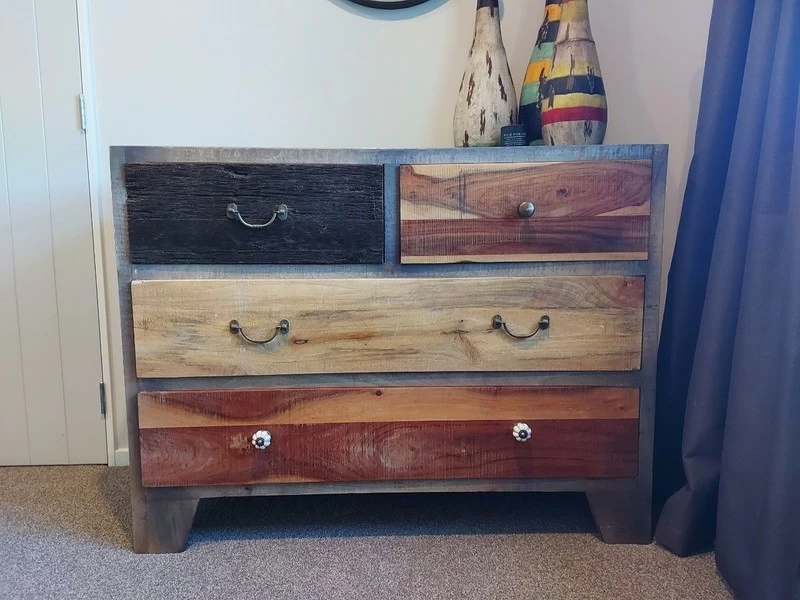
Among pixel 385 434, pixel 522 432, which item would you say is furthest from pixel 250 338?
pixel 522 432

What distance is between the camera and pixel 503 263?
1.07 meters

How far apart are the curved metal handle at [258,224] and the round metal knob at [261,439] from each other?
1.24 feet

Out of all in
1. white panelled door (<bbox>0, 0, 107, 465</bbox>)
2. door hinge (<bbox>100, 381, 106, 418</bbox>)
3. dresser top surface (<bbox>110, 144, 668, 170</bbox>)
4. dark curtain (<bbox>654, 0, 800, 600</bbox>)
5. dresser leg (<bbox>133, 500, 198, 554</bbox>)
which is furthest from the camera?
door hinge (<bbox>100, 381, 106, 418</bbox>)

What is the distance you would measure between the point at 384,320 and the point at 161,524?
1.91ft

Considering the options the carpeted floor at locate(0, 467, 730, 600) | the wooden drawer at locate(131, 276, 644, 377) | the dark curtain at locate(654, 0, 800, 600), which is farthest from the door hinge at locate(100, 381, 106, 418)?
the dark curtain at locate(654, 0, 800, 600)

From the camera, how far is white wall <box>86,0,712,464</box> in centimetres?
140

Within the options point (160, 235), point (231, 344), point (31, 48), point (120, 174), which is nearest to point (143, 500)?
point (231, 344)

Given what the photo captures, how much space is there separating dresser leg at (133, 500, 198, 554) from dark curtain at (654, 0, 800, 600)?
36.7 inches

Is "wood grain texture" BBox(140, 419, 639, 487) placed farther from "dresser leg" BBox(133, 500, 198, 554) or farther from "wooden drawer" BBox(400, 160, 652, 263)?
"wooden drawer" BBox(400, 160, 652, 263)

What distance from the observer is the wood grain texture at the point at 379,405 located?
1.08 metres

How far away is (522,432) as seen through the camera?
1.09 meters

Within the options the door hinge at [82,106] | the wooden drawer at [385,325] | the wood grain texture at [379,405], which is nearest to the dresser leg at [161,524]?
the wood grain texture at [379,405]

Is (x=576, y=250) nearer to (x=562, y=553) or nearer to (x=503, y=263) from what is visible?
(x=503, y=263)

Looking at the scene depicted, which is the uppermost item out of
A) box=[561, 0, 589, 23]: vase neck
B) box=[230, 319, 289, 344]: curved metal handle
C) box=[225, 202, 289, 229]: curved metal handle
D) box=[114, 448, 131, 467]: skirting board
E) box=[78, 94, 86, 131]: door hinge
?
box=[561, 0, 589, 23]: vase neck
